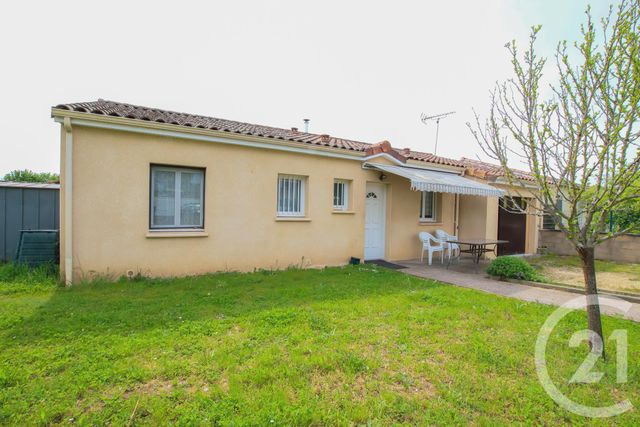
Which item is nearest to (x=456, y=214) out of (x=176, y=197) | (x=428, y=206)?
(x=428, y=206)

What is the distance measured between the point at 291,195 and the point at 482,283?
8893mm

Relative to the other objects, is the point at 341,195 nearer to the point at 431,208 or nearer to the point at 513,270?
the point at 431,208

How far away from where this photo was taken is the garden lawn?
45.1ft

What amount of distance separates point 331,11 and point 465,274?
41.1 ft

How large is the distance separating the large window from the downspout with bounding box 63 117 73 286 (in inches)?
95.5

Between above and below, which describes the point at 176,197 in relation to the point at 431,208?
above

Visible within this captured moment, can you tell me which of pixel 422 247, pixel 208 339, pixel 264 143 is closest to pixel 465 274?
pixel 422 247

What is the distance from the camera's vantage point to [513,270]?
1405cm

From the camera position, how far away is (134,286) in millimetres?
10969

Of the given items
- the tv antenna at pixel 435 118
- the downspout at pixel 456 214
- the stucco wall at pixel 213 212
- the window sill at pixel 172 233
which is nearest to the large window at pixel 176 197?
the window sill at pixel 172 233

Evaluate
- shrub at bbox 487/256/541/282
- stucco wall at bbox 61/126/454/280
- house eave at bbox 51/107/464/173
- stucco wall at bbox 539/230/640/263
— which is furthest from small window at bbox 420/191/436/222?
stucco wall at bbox 539/230/640/263

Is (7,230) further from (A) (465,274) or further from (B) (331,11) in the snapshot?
(A) (465,274)

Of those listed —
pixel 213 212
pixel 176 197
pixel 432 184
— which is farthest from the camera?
pixel 432 184

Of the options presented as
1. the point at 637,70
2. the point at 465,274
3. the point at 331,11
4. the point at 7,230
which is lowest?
the point at 465,274
